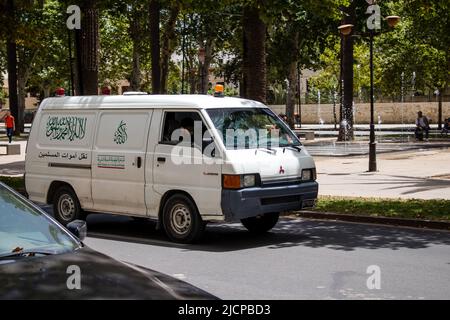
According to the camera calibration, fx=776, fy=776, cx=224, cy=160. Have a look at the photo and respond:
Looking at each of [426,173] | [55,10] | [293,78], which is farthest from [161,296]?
[55,10]

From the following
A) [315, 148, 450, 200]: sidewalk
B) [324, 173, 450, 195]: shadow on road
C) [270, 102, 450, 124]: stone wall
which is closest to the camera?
[315, 148, 450, 200]: sidewalk

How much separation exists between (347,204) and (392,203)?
872 mm

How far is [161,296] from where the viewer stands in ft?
13.8

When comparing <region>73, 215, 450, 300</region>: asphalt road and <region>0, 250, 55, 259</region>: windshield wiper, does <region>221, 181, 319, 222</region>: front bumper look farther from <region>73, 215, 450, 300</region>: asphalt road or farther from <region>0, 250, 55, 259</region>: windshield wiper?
<region>0, 250, 55, 259</region>: windshield wiper

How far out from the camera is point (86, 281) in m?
4.21

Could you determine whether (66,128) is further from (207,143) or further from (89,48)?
(89,48)

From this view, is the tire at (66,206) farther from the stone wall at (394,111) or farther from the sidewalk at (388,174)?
the stone wall at (394,111)

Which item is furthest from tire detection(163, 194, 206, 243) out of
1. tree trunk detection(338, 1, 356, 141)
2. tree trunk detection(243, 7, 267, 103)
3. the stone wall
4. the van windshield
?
the stone wall

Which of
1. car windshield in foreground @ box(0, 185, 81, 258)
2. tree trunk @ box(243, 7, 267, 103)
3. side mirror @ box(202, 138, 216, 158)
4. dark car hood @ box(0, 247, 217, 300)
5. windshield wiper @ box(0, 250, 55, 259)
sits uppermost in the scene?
tree trunk @ box(243, 7, 267, 103)

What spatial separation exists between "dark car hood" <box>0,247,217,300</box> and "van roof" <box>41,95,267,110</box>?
22.1 feet

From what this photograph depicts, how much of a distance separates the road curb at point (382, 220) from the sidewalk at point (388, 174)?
3263mm

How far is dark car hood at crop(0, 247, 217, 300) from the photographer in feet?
13.1

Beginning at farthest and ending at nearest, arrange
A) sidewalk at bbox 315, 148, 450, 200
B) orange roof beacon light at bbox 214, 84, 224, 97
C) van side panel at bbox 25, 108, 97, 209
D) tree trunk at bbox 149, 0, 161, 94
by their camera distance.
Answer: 1. tree trunk at bbox 149, 0, 161, 94
2. sidewalk at bbox 315, 148, 450, 200
3. van side panel at bbox 25, 108, 97, 209
4. orange roof beacon light at bbox 214, 84, 224, 97

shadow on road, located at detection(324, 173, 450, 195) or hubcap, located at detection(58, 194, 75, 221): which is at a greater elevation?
hubcap, located at detection(58, 194, 75, 221)
